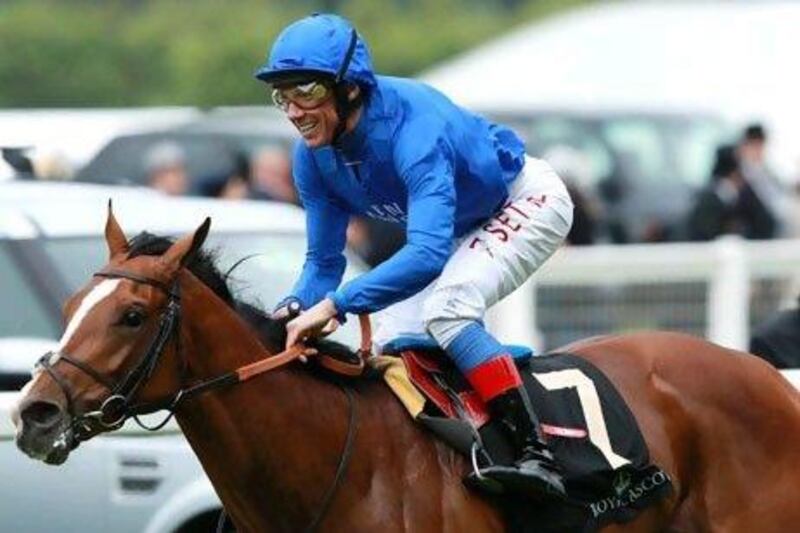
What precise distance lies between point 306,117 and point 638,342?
4.99 feet

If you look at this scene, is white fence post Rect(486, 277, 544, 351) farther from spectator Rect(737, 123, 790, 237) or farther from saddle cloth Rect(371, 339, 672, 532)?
saddle cloth Rect(371, 339, 672, 532)

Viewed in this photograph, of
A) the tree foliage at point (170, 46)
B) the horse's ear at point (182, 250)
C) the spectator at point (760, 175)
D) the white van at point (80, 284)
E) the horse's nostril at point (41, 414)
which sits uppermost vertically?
the horse's ear at point (182, 250)

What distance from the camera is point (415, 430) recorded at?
7949 mm

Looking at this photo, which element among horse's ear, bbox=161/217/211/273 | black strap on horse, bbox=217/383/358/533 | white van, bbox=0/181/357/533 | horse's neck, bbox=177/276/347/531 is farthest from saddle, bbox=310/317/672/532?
horse's ear, bbox=161/217/211/273

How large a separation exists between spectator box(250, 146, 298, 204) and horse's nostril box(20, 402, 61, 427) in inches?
419

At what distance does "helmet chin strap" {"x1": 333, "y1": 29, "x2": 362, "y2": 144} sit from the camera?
7.81 m

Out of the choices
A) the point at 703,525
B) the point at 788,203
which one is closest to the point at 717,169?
the point at 788,203

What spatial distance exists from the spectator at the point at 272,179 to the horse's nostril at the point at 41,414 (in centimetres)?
1065

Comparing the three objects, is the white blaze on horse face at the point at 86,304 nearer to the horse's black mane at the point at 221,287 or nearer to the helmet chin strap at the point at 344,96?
the horse's black mane at the point at 221,287

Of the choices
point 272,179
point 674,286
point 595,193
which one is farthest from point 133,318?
point 595,193

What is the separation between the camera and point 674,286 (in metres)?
17.1

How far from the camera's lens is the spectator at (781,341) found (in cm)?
1088

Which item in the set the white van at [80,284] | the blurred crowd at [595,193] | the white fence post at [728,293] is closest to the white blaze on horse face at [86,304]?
the white van at [80,284]

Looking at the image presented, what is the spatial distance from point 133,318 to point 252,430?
559mm
